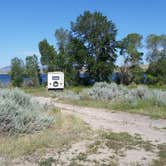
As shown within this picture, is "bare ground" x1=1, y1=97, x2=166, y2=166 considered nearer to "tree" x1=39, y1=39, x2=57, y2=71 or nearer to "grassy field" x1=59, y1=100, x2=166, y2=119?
"grassy field" x1=59, y1=100, x2=166, y2=119

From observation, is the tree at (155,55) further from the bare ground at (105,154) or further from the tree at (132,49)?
the bare ground at (105,154)

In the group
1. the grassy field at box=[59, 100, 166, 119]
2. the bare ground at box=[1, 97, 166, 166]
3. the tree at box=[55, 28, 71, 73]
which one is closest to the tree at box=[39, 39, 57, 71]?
the tree at box=[55, 28, 71, 73]

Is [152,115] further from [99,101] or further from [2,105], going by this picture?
[2,105]

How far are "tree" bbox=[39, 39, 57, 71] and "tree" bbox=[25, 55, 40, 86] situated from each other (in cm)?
145

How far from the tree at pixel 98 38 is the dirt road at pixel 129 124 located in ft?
102

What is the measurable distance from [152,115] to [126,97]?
4.05 meters

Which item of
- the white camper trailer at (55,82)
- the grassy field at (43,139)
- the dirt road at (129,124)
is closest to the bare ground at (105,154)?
the dirt road at (129,124)

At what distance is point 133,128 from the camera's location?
9.84 meters

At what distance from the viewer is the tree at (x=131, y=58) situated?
4922cm

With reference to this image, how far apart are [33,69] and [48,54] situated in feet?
10.4

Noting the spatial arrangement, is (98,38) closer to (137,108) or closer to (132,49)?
(132,49)

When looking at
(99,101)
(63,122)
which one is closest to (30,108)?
(63,122)

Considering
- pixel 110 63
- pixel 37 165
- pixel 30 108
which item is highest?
pixel 110 63

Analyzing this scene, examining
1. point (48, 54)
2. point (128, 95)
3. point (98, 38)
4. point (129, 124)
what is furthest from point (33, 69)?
point (129, 124)
